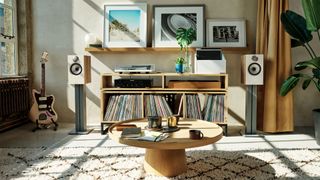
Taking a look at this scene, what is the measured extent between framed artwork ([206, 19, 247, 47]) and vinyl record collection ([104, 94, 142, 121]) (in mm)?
1236

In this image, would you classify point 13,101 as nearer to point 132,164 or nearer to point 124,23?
point 124,23

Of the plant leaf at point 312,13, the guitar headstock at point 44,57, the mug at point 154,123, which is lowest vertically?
the mug at point 154,123

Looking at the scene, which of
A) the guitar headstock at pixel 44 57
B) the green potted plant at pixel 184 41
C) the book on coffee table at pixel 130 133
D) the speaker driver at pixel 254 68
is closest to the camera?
the book on coffee table at pixel 130 133

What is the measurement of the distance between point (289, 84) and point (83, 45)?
2642mm

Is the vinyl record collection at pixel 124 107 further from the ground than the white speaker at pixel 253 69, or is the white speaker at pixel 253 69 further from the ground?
the white speaker at pixel 253 69

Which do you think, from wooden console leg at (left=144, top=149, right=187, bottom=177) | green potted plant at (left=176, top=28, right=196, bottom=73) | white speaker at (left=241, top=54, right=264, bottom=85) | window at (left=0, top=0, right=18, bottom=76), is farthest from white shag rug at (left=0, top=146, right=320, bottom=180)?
window at (left=0, top=0, right=18, bottom=76)

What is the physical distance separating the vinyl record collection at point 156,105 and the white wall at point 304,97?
1.76 metres

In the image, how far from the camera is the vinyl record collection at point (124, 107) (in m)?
3.75

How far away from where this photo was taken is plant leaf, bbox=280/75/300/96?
3.48 meters

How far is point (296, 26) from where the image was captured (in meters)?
3.46

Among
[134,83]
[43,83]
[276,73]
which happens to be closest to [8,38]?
[43,83]

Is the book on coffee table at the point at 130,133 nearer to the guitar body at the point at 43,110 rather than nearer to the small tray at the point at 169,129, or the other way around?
the small tray at the point at 169,129

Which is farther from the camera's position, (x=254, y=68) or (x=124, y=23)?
(x=124, y=23)

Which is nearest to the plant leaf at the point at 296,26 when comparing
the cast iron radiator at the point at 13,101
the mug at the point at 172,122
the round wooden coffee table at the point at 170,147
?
the round wooden coffee table at the point at 170,147
